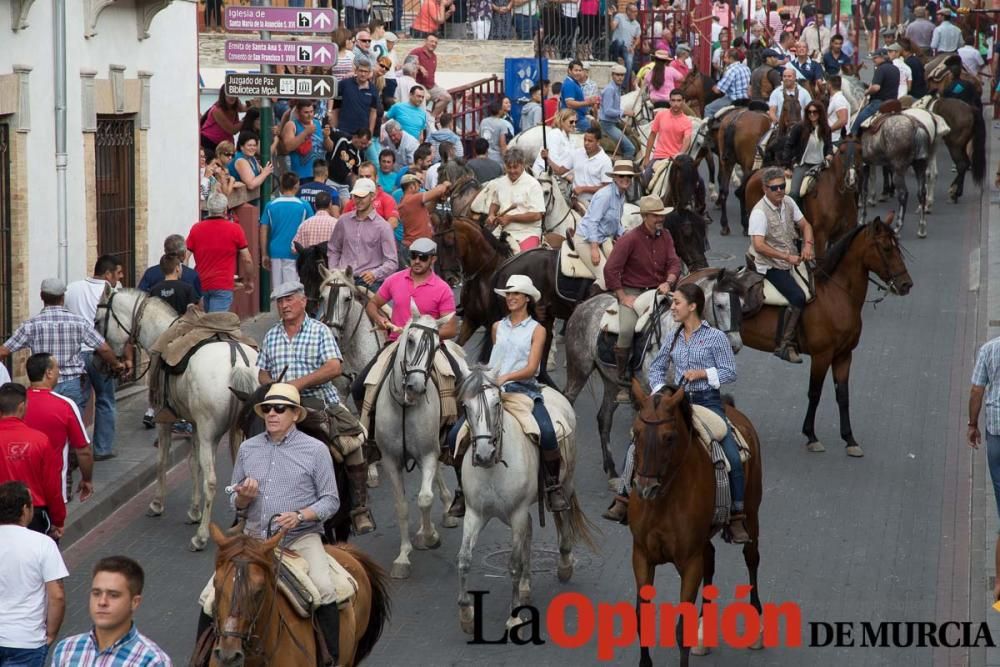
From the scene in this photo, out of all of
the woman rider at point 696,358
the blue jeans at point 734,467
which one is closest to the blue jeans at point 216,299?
the woman rider at point 696,358

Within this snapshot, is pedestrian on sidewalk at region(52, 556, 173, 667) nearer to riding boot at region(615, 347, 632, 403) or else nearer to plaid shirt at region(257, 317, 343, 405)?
plaid shirt at region(257, 317, 343, 405)

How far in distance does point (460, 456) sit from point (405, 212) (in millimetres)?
9316

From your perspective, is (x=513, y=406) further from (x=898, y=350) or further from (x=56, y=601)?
(x=898, y=350)

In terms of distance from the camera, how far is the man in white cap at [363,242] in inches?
669

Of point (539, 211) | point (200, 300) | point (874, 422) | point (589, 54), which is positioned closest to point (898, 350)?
point (874, 422)

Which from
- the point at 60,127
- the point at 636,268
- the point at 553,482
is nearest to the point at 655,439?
the point at 553,482

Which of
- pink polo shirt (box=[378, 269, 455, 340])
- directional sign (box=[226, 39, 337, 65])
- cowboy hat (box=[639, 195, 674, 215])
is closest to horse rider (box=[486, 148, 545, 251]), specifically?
directional sign (box=[226, 39, 337, 65])

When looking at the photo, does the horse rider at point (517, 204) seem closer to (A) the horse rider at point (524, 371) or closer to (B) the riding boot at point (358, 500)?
(A) the horse rider at point (524, 371)

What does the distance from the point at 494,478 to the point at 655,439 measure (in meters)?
1.89

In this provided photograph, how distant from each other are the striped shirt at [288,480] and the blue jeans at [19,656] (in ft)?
4.24

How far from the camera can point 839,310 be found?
17094 millimetres

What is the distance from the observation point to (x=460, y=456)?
12.2 metres

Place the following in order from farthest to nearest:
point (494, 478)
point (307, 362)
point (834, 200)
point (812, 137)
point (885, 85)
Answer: point (885, 85), point (812, 137), point (834, 200), point (307, 362), point (494, 478)

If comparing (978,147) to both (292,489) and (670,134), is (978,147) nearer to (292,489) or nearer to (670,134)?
(670,134)
